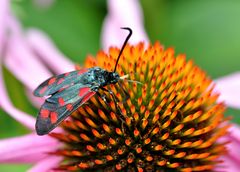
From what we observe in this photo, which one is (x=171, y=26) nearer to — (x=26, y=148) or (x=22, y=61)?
(x=22, y=61)

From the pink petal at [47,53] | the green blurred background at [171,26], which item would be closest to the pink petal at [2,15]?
the pink petal at [47,53]

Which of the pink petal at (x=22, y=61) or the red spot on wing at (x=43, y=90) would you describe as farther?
the pink petal at (x=22, y=61)

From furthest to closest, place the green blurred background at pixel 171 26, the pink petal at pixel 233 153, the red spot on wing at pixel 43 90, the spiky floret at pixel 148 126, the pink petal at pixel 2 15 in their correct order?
1. the green blurred background at pixel 171 26
2. the pink petal at pixel 2 15
3. the pink petal at pixel 233 153
4. the red spot on wing at pixel 43 90
5. the spiky floret at pixel 148 126

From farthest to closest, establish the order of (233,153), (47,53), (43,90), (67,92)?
(47,53) → (233,153) → (43,90) → (67,92)

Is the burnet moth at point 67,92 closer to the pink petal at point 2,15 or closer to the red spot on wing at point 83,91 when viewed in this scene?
the red spot on wing at point 83,91

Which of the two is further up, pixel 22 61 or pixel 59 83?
pixel 22 61

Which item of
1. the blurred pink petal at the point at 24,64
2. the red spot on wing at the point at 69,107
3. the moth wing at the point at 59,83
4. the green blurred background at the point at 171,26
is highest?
the green blurred background at the point at 171,26

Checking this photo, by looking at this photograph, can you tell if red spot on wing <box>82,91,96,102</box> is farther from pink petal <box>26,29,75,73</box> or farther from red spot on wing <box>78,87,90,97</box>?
pink petal <box>26,29,75,73</box>

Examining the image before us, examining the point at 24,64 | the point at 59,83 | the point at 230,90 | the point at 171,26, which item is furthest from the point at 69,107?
the point at 171,26
